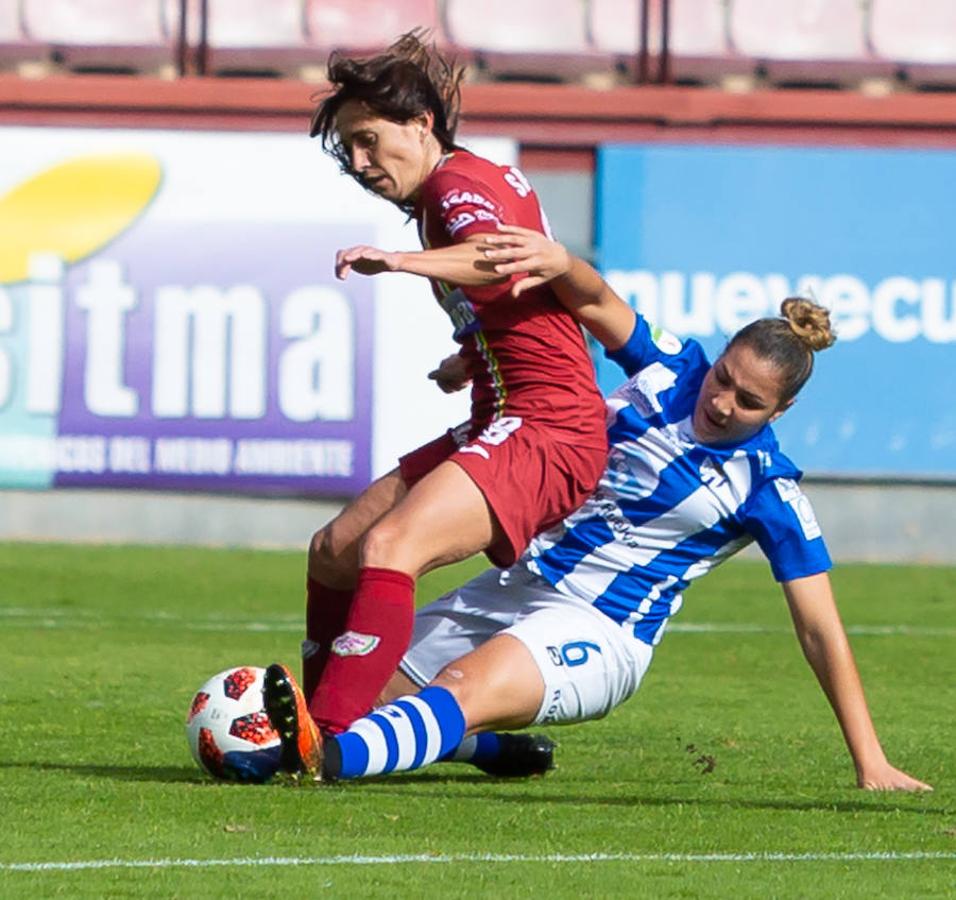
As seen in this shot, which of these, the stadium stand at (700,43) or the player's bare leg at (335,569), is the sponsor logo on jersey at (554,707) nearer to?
the player's bare leg at (335,569)

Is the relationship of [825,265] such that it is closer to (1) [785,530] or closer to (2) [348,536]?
(1) [785,530]

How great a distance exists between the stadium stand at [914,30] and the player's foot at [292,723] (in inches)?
547

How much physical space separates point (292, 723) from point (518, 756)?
1.15 metres

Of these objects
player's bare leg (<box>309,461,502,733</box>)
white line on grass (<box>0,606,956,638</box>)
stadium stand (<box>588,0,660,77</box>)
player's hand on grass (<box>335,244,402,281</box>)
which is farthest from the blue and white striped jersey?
stadium stand (<box>588,0,660,77</box>)

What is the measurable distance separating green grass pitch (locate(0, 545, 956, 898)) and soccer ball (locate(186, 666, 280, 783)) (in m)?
0.09

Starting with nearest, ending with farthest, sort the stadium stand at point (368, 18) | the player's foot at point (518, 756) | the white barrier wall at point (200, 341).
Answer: the player's foot at point (518, 756) < the white barrier wall at point (200, 341) < the stadium stand at point (368, 18)

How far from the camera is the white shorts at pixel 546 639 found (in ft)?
18.2

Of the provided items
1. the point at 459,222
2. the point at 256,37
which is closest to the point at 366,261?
the point at 459,222

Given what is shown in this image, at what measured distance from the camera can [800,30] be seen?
18.2 metres

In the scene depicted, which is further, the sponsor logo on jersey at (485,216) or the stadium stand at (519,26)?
the stadium stand at (519,26)

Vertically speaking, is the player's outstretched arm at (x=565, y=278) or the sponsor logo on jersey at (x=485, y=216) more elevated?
the sponsor logo on jersey at (x=485, y=216)

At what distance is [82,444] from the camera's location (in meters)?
15.0

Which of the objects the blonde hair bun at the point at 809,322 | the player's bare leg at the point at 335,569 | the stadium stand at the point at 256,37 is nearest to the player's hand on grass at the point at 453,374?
the player's bare leg at the point at 335,569

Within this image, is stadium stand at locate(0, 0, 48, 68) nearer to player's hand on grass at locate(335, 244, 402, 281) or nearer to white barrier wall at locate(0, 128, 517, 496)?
white barrier wall at locate(0, 128, 517, 496)
